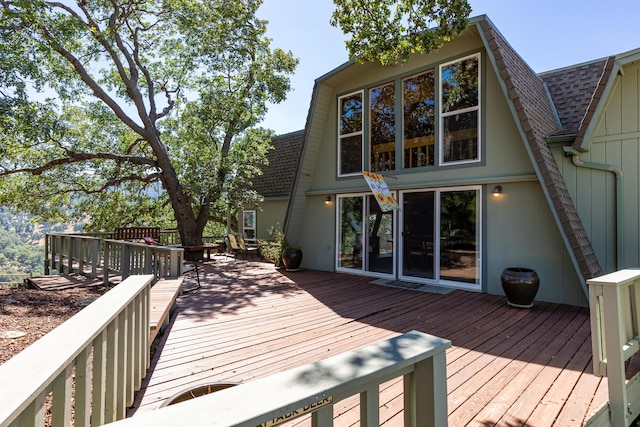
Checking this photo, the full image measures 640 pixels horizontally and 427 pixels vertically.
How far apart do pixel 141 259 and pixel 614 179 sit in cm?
868

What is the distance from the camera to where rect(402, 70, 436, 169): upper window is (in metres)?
7.48

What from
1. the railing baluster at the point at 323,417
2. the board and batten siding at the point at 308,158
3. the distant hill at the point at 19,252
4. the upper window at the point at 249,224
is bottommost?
the distant hill at the point at 19,252

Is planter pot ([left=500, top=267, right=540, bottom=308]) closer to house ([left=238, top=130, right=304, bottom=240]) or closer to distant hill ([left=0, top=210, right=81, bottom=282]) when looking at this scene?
house ([left=238, top=130, right=304, bottom=240])

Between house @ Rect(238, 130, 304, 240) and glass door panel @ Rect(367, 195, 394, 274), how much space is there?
14.6 feet

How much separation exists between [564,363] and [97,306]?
4.12m

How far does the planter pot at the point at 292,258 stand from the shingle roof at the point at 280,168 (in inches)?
126

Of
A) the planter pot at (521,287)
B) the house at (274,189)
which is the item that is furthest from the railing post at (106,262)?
the planter pot at (521,287)

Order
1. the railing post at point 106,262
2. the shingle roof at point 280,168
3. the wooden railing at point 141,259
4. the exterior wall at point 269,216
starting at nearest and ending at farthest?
the wooden railing at point 141,259, the railing post at point 106,262, the exterior wall at point 269,216, the shingle roof at point 280,168

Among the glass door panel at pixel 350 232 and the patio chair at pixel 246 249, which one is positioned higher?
the glass door panel at pixel 350 232

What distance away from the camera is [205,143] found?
12.7 meters

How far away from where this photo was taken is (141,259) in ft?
21.6

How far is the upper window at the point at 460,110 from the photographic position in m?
6.87

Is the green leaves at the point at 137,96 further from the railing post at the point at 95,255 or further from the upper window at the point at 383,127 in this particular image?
the upper window at the point at 383,127

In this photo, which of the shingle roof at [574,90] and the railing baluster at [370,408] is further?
the shingle roof at [574,90]
